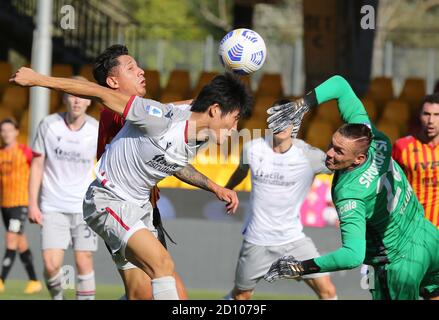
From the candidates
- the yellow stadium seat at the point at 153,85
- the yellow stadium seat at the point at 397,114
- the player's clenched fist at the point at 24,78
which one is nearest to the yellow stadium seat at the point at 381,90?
the yellow stadium seat at the point at 397,114

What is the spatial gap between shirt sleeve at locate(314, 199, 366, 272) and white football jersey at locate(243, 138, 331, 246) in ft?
9.96

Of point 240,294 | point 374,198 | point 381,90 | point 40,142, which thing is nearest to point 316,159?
point 240,294

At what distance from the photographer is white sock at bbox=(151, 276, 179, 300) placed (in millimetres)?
6938

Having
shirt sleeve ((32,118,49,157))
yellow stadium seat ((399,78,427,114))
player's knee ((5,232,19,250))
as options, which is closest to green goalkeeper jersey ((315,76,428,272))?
shirt sleeve ((32,118,49,157))

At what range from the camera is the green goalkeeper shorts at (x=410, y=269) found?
7.46 m

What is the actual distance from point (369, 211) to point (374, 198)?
0.10 meters

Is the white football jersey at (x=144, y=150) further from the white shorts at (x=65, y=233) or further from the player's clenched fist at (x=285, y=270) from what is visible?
the white shorts at (x=65, y=233)

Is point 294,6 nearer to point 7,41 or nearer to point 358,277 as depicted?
point 7,41

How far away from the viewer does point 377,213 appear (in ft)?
24.1

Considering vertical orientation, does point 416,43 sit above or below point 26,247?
above

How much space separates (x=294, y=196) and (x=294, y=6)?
37.8 m

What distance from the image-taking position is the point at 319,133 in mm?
16344

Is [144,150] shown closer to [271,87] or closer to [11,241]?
[11,241]

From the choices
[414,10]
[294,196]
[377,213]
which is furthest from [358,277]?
[414,10]
